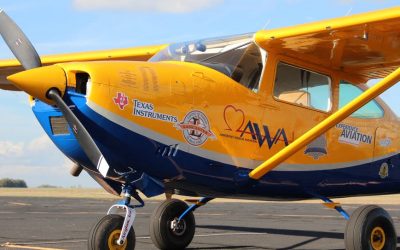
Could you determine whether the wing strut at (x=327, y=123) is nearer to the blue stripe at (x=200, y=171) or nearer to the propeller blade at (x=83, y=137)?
the blue stripe at (x=200, y=171)

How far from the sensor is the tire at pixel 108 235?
269 inches

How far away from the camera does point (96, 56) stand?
10984mm

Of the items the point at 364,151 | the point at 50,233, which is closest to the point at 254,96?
the point at 364,151

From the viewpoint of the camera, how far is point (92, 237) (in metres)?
6.85

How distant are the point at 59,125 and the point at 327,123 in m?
2.86

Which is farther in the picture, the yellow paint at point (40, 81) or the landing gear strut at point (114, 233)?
the landing gear strut at point (114, 233)

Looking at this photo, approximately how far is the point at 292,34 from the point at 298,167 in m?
1.60

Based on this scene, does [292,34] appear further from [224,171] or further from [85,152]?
[85,152]

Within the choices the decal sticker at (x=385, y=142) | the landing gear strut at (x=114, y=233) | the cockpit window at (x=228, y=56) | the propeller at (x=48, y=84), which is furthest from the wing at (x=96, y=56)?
the landing gear strut at (x=114, y=233)

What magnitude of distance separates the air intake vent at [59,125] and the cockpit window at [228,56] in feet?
5.62

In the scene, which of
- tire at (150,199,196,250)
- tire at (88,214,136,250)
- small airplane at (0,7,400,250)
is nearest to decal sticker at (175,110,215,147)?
small airplane at (0,7,400,250)

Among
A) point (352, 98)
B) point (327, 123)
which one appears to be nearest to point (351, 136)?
point (352, 98)

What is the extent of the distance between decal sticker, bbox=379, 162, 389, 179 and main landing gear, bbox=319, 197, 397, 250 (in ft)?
4.33

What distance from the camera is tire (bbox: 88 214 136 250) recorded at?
682 cm
